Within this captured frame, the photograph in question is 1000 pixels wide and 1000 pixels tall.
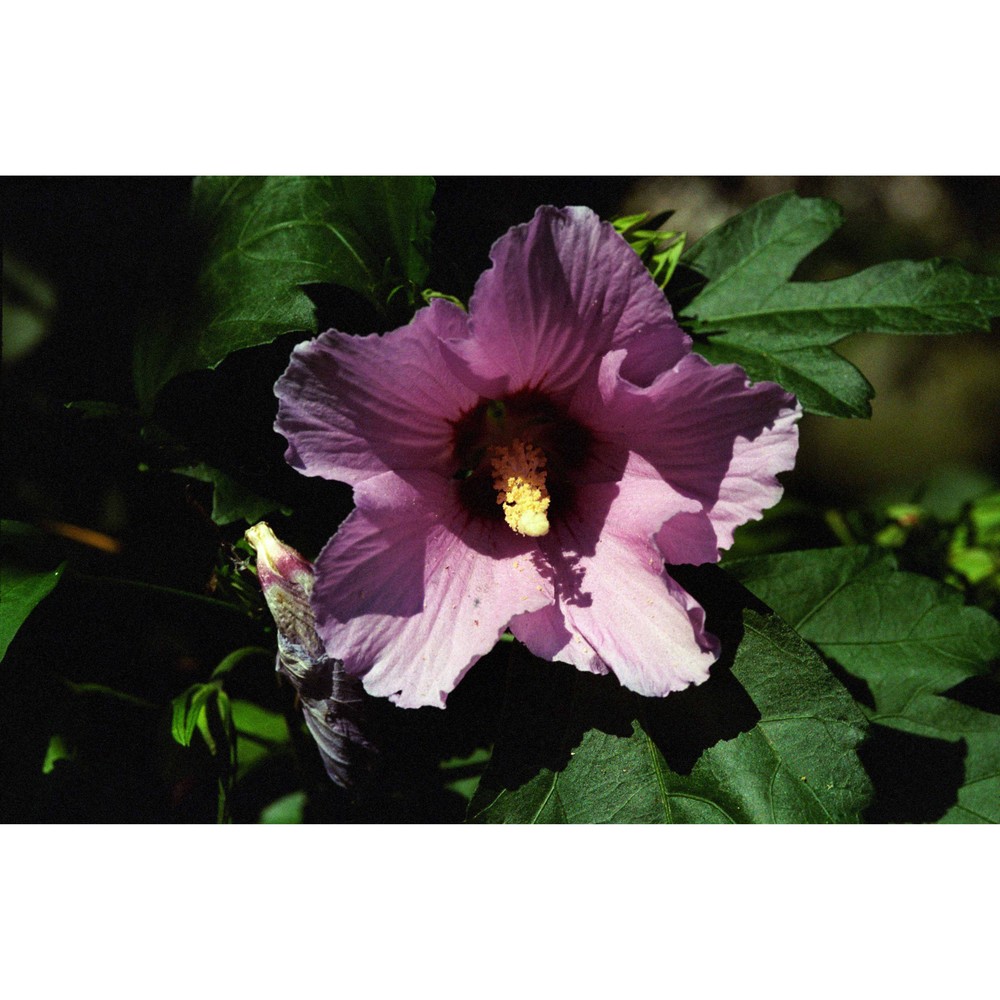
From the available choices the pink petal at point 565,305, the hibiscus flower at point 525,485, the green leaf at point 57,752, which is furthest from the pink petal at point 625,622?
the green leaf at point 57,752

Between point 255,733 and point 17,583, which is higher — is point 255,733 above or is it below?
below

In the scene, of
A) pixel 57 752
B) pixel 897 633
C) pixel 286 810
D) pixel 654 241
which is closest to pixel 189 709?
pixel 57 752

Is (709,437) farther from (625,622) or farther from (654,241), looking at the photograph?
(654,241)

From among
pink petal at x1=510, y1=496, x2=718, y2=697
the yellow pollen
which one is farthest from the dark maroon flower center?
pink petal at x1=510, y1=496, x2=718, y2=697

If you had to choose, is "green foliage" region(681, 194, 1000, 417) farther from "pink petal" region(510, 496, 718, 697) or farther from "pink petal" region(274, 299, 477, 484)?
"pink petal" region(274, 299, 477, 484)

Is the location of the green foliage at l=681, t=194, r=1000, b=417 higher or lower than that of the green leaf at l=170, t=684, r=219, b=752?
higher

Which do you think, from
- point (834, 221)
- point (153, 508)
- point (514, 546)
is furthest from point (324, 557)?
point (834, 221)

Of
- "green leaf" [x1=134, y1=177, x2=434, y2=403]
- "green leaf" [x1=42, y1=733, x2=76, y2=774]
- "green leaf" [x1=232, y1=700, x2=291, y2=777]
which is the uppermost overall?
"green leaf" [x1=134, y1=177, x2=434, y2=403]
